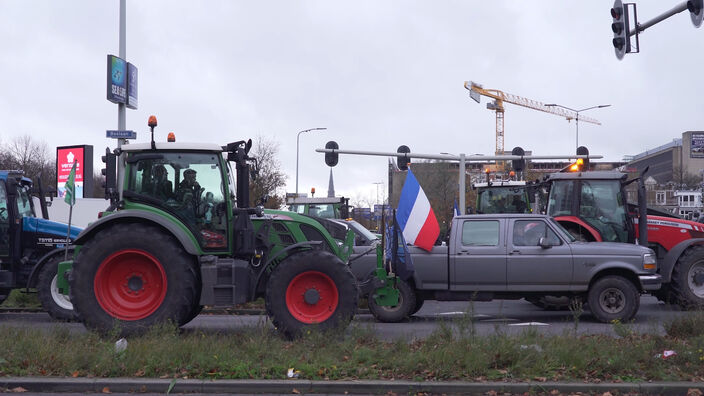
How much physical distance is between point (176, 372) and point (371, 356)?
84.9 inches

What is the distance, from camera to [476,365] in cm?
796

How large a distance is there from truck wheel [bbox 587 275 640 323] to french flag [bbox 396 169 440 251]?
3.03 meters

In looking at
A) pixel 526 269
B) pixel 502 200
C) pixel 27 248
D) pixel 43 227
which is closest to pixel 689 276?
pixel 526 269

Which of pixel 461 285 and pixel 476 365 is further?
pixel 461 285

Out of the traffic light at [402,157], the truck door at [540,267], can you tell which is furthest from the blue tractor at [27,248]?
the traffic light at [402,157]

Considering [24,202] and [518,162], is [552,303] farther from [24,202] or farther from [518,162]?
[518,162]

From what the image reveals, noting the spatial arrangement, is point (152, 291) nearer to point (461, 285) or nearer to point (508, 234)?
point (461, 285)

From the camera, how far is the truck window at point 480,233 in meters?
13.5

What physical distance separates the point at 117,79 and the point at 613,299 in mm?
12951

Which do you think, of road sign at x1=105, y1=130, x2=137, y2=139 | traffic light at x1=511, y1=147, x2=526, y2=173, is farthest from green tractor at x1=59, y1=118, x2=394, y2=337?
traffic light at x1=511, y1=147, x2=526, y2=173

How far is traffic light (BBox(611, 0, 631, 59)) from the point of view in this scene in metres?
14.1

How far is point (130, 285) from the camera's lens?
33.9ft

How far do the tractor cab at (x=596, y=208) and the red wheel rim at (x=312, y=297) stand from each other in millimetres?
7099

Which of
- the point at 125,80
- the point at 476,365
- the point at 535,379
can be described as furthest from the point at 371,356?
the point at 125,80
